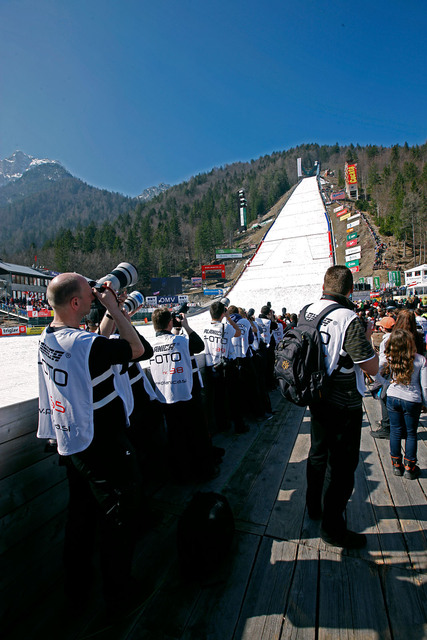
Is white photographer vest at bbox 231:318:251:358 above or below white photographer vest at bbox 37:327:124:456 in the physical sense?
below

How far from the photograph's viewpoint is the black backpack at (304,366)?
89.2 inches

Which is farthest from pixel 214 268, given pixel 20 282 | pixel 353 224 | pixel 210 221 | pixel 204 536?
pixel 204 536

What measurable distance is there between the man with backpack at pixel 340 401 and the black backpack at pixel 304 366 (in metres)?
0.05

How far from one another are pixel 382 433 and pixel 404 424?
3.24 feet

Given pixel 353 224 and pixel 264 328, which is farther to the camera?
pixel 353 224

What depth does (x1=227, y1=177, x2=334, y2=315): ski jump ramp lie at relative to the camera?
30.6 m

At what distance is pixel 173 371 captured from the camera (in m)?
3.35

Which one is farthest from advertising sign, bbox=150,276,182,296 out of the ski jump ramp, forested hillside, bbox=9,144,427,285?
forested hillside, bbox=9,144,427,285

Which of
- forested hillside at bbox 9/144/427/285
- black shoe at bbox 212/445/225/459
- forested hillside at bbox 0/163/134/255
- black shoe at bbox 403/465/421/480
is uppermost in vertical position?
forested hillside at bbox 0/163/134/255

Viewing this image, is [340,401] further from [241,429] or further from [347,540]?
[241,429]

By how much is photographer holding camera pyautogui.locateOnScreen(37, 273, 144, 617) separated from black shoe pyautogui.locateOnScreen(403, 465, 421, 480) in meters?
2.99

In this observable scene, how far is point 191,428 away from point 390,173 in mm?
94245

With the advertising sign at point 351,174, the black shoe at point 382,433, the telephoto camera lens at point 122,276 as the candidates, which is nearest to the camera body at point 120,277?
the telephoto camera lens at point 122,276

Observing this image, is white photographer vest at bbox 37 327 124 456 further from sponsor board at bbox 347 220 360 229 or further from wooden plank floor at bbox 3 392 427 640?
sponsor board at bbox 347 220 360 229
